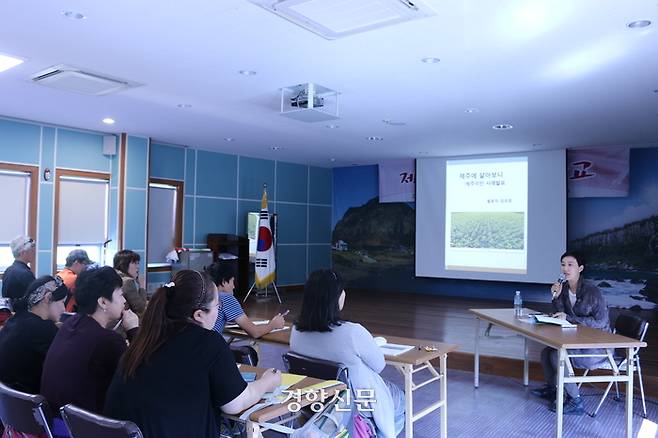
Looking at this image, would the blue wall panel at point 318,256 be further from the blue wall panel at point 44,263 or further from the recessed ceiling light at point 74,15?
the recessed ceiling light at point 74,15

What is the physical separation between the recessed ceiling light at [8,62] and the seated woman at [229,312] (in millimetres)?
2649

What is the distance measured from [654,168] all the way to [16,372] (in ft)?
30.5

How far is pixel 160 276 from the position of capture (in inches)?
351

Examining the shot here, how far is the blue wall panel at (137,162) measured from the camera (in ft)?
26.3

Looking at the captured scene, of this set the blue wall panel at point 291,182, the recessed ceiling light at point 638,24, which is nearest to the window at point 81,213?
the blue wall panel at point 291,182

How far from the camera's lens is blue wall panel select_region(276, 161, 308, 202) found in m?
10.9

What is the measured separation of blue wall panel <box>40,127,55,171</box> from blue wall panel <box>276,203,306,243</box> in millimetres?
4544

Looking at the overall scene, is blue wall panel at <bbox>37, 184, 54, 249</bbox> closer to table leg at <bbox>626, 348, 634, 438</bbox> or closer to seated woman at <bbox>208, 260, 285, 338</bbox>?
seated woman at <bbox>208, 260, 285, 338</bbox>

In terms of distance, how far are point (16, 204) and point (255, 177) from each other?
14.4ft

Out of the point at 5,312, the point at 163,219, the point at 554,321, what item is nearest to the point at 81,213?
the point at 163,219

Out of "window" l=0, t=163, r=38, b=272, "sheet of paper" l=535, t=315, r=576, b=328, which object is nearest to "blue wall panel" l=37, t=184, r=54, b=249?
"window" l=0, t=163, r=38, b=272

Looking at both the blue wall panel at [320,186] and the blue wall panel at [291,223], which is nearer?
the blue wall panel at [291,223]

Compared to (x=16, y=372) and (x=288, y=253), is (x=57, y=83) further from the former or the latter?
(x=288, y=253)

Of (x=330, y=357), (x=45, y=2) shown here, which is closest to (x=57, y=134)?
(x=45, y=2)
